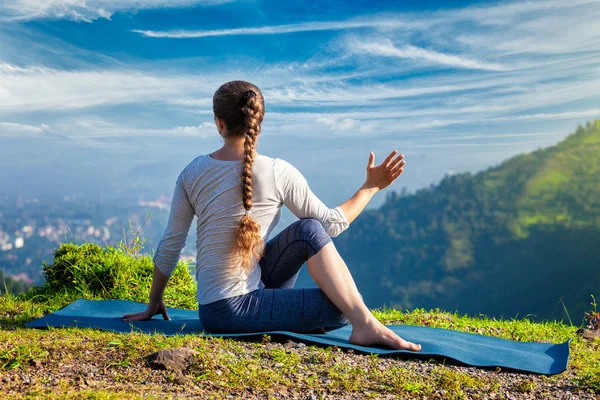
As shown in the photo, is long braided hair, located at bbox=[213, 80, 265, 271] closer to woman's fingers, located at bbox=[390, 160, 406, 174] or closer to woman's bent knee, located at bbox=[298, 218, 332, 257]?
woman's bent knee, located at bbox=[298, 218, 332, 257]

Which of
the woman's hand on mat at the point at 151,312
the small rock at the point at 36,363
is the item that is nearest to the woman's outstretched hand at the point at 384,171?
the woman's hand on mat at the point at 151,312

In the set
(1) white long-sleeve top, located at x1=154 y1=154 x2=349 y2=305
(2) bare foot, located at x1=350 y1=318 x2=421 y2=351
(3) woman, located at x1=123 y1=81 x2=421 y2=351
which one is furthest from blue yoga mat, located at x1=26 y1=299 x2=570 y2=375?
(1) white long-sleeve top, located at x1=154 y1=154 x2=349 y2=305

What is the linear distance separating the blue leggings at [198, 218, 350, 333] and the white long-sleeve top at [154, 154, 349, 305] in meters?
0.08

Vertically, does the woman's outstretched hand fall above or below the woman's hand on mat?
above

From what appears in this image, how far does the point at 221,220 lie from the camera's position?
393 cm

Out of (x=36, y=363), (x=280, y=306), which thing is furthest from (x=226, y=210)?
(x=36, y=363)

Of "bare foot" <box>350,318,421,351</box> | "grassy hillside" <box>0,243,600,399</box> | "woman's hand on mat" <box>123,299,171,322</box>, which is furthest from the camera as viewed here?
"woman's hand on mat" <box>123,299,171,322</box>

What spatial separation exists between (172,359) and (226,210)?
3.37 ft

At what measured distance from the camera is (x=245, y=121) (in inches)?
150

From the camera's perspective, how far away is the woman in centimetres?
384

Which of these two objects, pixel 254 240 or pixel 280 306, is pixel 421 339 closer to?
pixel 280 306

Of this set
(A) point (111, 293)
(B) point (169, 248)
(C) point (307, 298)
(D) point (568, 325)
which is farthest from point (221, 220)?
(D) point (568, 325)

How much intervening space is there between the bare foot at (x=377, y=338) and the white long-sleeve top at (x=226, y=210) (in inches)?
25.7

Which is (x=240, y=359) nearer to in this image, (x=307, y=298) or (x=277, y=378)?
(x=277, y=378)
